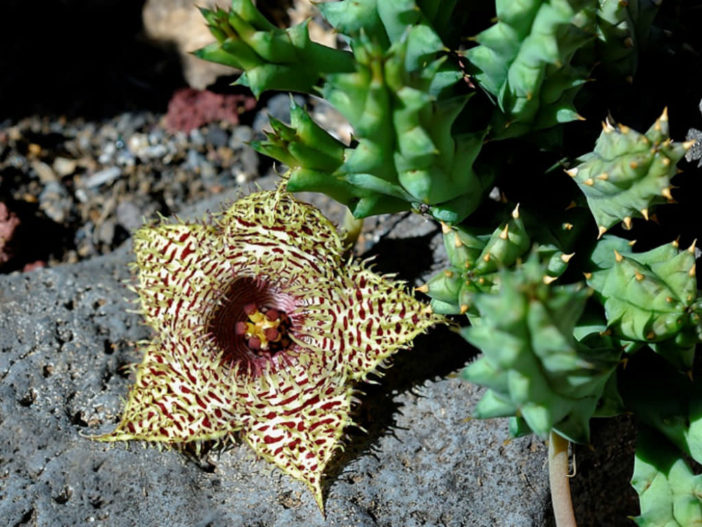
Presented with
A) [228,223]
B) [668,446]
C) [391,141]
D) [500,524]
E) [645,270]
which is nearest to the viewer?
[391,141]

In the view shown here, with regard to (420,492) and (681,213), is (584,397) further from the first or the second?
(681,213)

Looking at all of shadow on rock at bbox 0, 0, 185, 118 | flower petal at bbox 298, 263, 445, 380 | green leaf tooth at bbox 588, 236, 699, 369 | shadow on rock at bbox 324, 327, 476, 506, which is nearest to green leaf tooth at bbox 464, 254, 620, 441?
green leaf tooth at bbox 588, 236, 699, 369

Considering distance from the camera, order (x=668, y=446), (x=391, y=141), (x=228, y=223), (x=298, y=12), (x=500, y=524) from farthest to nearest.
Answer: (x=298, y=12), (x=228, y=223), (x=500, y=524), (x=668, y=446), (x=391, y=141)

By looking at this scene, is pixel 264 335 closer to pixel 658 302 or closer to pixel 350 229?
pixel 350 229

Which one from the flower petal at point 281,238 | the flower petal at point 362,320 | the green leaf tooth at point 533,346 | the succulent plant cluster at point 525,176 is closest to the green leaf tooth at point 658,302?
the succulent plant cluster at point 525,176

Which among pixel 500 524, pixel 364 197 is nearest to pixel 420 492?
pixel 500 524

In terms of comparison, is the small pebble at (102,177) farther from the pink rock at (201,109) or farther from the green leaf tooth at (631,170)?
the green leaf tooth at (631,170)

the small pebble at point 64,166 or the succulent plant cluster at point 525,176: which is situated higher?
the succulent plant cluster at point 525,176

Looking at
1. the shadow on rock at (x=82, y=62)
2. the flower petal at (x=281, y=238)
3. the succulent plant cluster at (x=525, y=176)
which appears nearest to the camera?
the succulent plant cluster at (x=525, y=176)

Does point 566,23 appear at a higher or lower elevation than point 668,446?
higher
